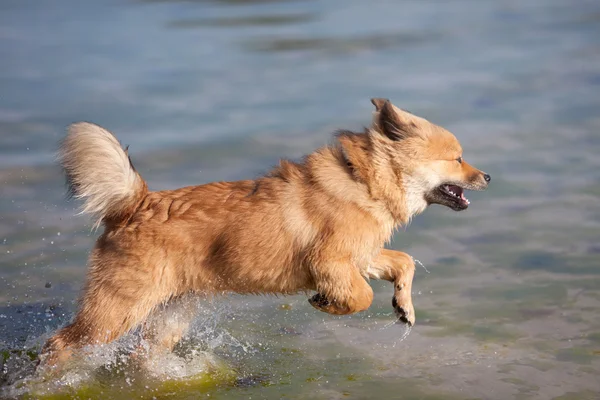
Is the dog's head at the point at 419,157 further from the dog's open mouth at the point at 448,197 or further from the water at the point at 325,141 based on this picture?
the water at the point at 325,141

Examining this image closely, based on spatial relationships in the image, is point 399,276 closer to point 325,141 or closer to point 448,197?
point 448,197

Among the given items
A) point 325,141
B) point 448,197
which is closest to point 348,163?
point 448,197

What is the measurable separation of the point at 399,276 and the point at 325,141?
429 centimetres

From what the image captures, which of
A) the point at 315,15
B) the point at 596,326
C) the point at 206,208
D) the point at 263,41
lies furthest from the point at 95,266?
the point at 315,15

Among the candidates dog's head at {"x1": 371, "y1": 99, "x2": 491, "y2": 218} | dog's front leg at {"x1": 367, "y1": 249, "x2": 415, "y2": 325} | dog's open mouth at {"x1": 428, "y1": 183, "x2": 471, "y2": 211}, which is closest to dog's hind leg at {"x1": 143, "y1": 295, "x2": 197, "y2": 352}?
dog's front leg at {"x1": 367, "y1": 249, "x2": 415, "y2": 325}

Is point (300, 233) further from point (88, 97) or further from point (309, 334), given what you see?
point (88, 97)

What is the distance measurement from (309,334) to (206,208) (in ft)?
5.08

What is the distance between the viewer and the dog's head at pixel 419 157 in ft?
21.2

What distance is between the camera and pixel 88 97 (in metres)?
12.8

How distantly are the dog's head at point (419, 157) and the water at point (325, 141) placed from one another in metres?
Result: 1.22

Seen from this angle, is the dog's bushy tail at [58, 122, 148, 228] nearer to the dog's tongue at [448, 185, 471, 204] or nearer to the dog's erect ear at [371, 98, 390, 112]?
the dog's erect ear at [371, 98, 390, 112]

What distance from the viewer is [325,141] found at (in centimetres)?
1084

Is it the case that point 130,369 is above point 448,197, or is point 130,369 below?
below

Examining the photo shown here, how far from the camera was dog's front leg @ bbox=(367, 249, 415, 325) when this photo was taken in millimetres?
6684
